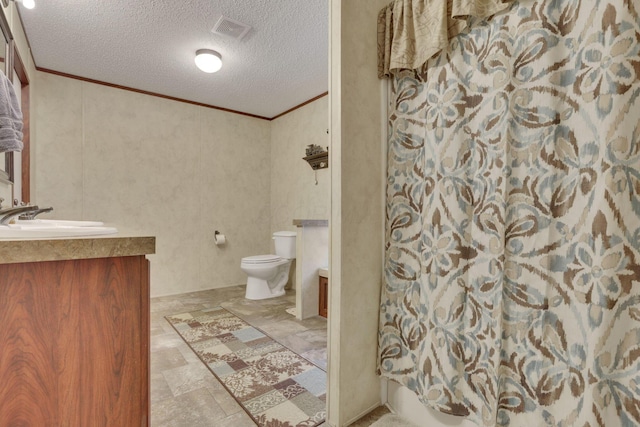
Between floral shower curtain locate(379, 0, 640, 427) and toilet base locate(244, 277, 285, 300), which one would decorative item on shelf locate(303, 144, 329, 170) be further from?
floral shower curtain locate(379, 0, 640, 427)

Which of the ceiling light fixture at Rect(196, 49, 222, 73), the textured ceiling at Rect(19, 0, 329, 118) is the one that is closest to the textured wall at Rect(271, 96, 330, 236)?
the textured ceiling at Rect(19, 0, 329, 118)

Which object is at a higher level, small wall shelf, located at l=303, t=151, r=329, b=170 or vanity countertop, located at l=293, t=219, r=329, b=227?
small wall shelf, located at l=303, t=151, r=329, b=170

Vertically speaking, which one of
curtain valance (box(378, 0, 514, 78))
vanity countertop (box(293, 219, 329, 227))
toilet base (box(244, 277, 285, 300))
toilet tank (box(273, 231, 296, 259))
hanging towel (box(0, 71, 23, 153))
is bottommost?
toilet base (box(244, 277, 285, 300))

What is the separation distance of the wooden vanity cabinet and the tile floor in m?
0.76

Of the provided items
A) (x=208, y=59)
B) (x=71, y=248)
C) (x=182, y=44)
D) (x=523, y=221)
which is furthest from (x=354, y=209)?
(x=182, y=44)

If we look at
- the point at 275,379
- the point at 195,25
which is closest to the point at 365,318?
the point at 275,379

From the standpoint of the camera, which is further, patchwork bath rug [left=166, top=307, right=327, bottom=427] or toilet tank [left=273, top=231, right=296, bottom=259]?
toilet tank [left=273, top=231, right=296, bottom=259]

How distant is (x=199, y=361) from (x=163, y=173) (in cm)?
233

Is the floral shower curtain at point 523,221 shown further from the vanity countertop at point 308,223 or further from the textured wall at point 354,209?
the vanity countertop at point 308,223

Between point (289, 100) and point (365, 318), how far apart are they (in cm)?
296

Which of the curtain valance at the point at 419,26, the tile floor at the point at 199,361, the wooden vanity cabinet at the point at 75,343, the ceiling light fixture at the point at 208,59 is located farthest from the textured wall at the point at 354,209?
the ceiling light fixture at the point at 208,59

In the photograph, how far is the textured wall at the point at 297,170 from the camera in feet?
11.4

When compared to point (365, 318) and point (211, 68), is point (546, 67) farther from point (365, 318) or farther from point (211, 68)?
point (211, 68)

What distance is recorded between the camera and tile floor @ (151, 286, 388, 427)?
1473 millimetres
